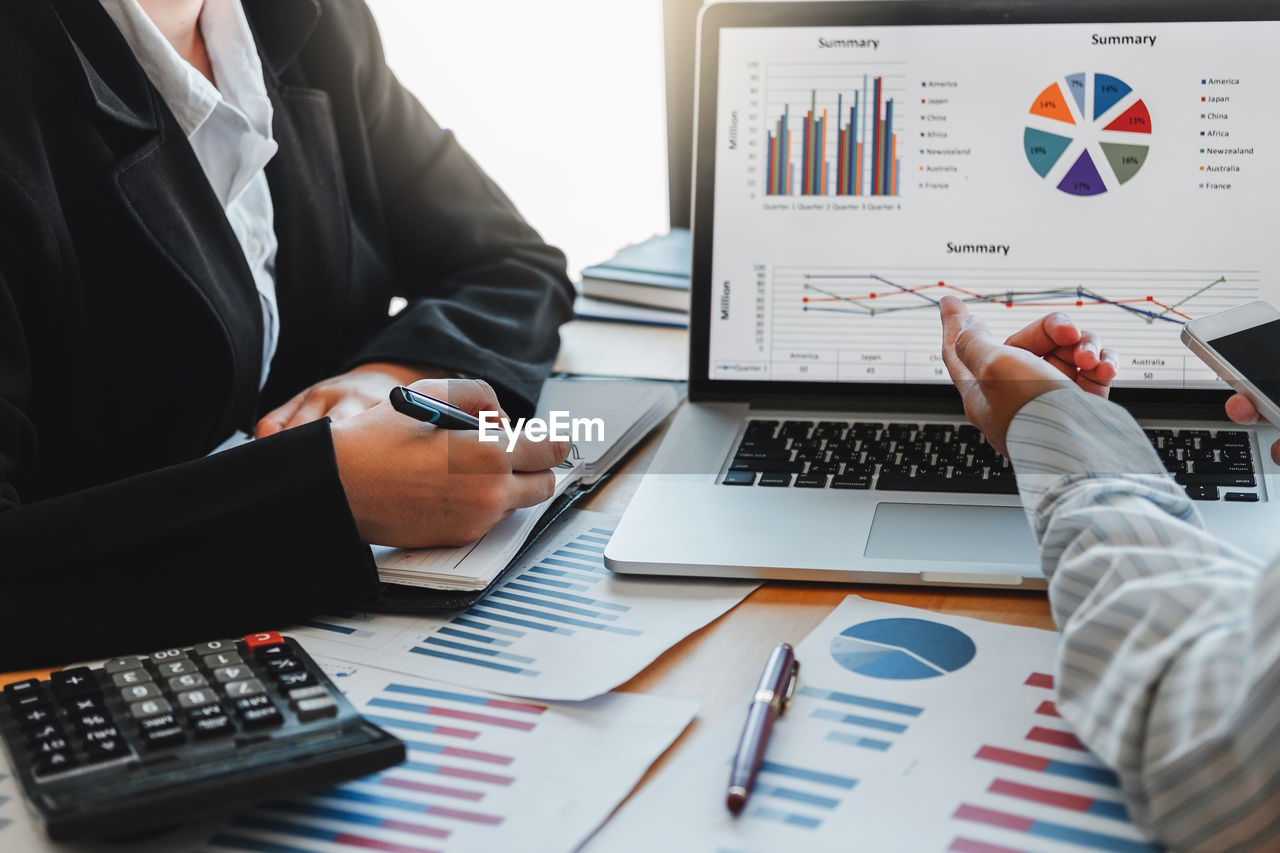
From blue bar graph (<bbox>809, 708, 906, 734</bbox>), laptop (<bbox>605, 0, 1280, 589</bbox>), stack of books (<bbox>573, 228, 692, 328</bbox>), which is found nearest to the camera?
blue bar graph (<bbox>809, 708, 906, 734</bbox>)

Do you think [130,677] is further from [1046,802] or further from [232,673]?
[1046,802]

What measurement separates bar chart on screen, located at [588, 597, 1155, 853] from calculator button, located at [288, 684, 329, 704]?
0.16 meters

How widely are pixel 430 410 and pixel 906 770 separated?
1.23 feet

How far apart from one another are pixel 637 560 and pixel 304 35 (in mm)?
672

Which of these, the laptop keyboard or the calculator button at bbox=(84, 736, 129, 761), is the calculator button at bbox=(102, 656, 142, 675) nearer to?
the calculator button at bbox=(84, 736, 129, 761)

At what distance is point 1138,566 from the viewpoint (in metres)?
0.52

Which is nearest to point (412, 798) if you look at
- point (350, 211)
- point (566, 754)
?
point (566, 754)

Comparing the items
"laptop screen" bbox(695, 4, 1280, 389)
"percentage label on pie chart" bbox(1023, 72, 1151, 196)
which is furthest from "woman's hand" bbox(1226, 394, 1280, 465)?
"percentage label on pie chart" bbox(1023, 72, 1151, 196)

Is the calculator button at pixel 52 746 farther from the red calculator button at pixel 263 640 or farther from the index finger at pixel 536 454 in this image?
the index finger at pixel 536 454

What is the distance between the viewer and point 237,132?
3.30 ft

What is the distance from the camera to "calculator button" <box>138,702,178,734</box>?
1.69 ft

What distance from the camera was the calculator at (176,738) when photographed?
0.47m

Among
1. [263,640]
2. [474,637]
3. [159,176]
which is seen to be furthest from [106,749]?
[159,176]

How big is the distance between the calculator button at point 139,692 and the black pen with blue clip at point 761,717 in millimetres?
290
